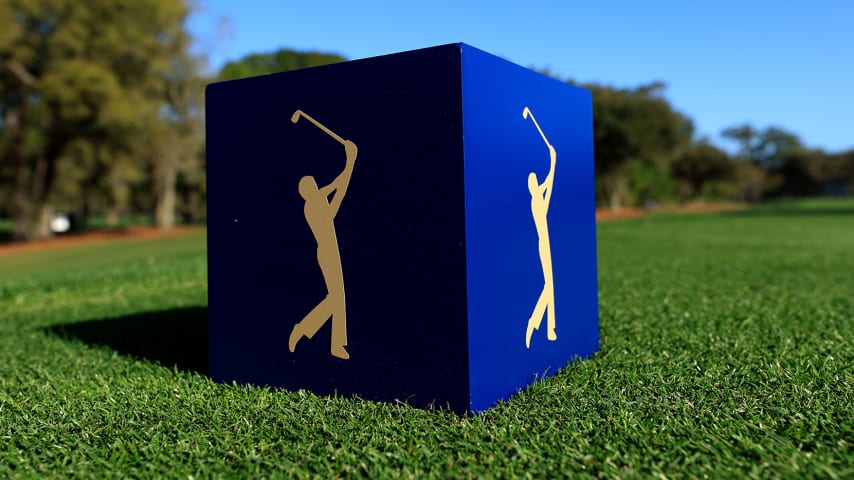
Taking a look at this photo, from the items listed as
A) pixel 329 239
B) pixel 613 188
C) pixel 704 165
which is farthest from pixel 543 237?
pixel 704 165

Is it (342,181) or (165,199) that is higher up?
(165,199)

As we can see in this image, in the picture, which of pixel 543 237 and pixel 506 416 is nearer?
pixel 506 416

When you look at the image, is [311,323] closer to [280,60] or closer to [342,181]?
[342,181]

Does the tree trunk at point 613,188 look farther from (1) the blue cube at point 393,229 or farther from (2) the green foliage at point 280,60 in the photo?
(1) the blue cube at point 393,229

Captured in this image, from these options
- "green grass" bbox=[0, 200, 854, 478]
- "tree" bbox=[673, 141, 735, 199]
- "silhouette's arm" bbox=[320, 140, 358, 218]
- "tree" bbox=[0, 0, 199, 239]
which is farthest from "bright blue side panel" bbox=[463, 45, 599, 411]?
"tree" bbox=[673, 141, 735, 199]

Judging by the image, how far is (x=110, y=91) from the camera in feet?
83.9

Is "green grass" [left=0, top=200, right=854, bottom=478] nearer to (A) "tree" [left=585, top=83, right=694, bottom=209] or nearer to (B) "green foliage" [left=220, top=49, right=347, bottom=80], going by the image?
(A) "tree" [left=585, top=83, right=694, bottom=209]

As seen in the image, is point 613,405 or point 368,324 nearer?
point 613,405

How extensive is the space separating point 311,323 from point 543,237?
66.9 inches

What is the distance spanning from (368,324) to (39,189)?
3338 cm

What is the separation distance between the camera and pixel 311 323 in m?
3.96

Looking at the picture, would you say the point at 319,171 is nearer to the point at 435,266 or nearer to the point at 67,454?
the point at 435,266

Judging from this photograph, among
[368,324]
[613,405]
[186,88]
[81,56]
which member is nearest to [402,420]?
[368,324]

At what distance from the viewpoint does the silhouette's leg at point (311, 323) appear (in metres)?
3.90
